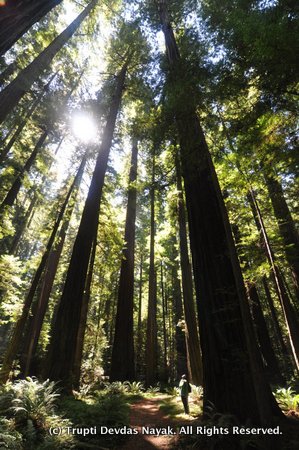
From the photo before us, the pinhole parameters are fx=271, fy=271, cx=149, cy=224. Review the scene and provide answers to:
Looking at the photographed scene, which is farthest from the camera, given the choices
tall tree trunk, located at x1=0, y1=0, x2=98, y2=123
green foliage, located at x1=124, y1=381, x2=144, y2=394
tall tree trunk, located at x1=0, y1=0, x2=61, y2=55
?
green foliage, located at x1=124, y1=381, x2=144, y2=394

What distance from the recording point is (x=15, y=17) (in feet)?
8.59

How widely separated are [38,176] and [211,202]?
1355cm

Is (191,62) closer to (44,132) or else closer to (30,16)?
(30,16)

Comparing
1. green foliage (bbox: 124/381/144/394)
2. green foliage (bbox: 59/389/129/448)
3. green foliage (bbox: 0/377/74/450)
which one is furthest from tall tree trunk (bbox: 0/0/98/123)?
green foliage (bbox: 124/381/144/394)

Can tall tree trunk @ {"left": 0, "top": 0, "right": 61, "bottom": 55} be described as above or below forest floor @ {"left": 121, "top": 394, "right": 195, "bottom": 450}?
above

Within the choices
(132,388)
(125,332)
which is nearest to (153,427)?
(132,388)

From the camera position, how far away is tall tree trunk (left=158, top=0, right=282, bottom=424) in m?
4.49

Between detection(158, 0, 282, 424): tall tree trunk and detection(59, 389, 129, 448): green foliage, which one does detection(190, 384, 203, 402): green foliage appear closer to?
detection(59, 389, 129, 448): green foliage

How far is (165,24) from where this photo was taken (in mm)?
9242

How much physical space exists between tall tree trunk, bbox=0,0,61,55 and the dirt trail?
6.40 metres

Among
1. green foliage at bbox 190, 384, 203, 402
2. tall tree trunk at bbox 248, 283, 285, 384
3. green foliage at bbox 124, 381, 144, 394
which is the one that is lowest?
green foliage at bbox 190, 384, 203, 402

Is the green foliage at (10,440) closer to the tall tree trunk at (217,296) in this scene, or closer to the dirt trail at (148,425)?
the dirt trail at (148,425)

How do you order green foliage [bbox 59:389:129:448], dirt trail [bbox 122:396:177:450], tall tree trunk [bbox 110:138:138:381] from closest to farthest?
dirt trail [bbox 122:396:177:450] < green foliage [bbox 59:389:129:448] < tall tree trunk [bbox 110:138:138:381]

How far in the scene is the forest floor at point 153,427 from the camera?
5.11 m
